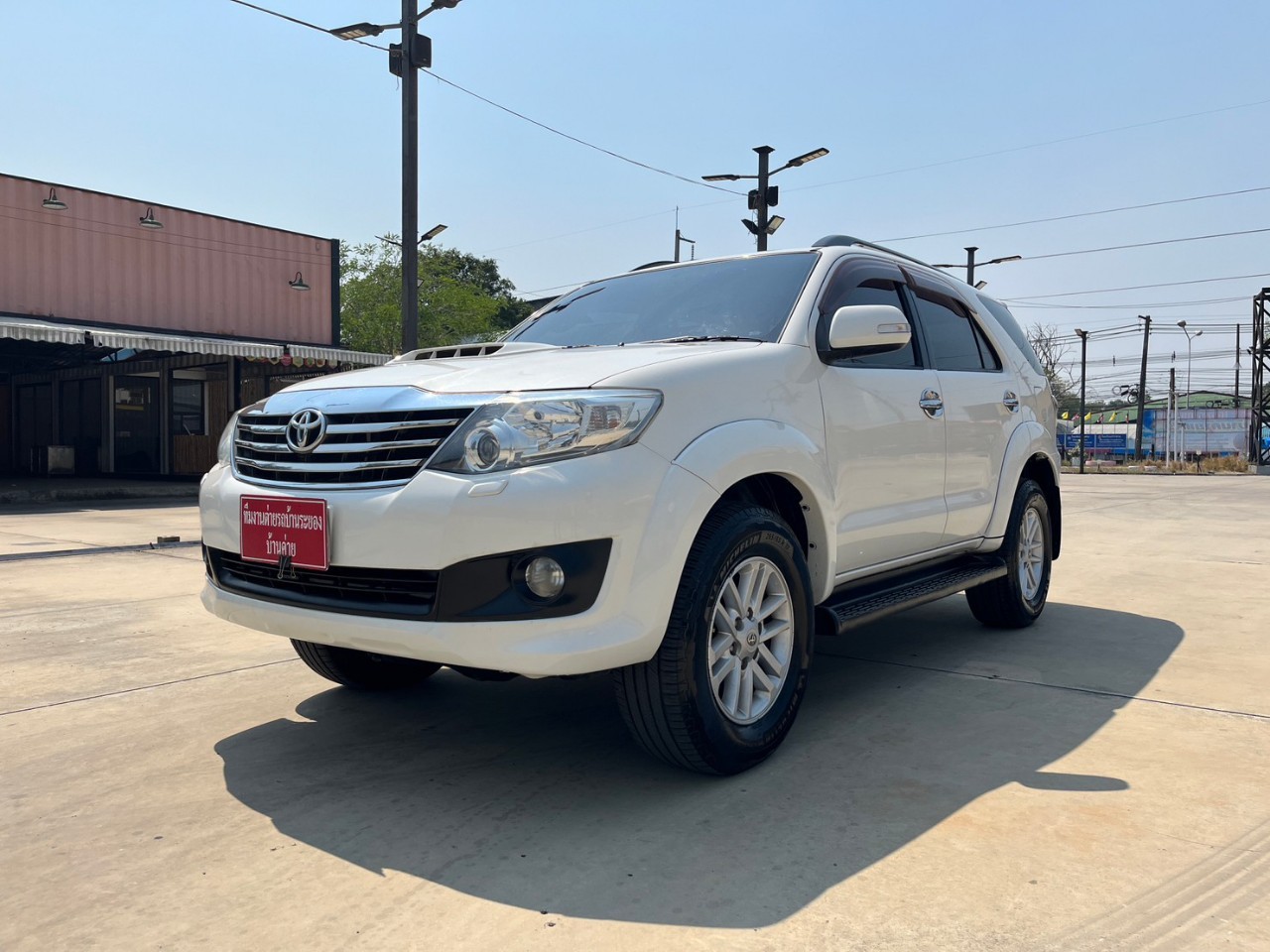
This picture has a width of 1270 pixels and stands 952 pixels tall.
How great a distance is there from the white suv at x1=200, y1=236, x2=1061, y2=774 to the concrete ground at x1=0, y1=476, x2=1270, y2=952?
13.5 inches

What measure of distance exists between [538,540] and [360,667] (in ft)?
5.47

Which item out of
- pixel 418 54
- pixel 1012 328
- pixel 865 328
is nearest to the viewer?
pixel 865 328

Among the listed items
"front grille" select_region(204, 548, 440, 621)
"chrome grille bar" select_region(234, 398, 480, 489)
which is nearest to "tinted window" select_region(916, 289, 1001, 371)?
"chrome grille bar" select_region(234, 398, 480, 489)

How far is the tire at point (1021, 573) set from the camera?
5.07 m

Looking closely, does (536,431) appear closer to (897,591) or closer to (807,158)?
(897,591)

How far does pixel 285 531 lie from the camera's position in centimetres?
291

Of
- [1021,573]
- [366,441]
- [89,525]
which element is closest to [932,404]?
[1021,573]

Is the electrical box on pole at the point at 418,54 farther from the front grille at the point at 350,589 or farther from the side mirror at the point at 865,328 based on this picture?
the front grille at the point at 350,589

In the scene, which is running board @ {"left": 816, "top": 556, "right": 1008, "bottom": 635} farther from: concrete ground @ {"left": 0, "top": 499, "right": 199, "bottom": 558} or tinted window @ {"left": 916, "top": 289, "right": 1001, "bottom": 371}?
concrete ground @ {"left": 0, "top": 499, "right": 199, "bottom": 558}

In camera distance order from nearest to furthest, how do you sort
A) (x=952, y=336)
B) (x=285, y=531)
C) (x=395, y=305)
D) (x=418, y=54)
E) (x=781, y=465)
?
(x=285, y=531) < (x=781, y=465) < (x=952, y=336) < (x=418, y=54) < (x=395, y=305)

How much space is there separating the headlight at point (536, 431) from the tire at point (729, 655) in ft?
1.47

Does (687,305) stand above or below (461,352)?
above

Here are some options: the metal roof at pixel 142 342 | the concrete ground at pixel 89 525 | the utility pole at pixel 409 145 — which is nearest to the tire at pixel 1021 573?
the concrete ground at pixel 89 525

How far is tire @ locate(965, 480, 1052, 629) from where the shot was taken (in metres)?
5.07
